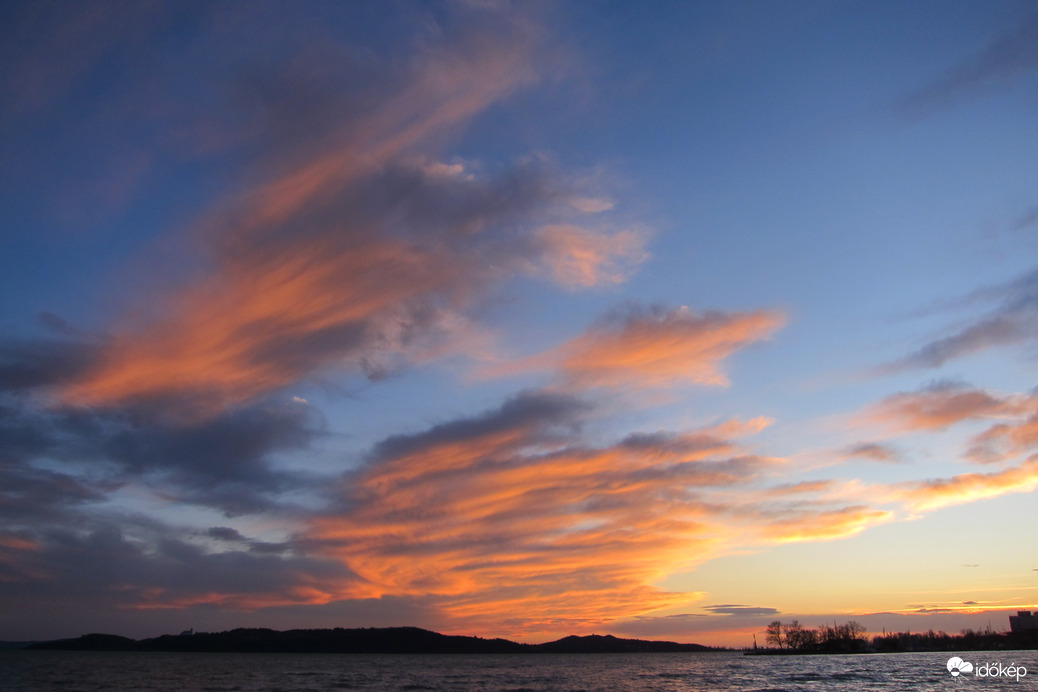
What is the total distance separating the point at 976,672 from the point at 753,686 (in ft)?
212

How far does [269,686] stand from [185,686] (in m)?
13.4

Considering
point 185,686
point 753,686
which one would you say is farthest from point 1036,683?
point 185,686

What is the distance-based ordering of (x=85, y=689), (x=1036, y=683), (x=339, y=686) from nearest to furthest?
(x=1036, y=683)
(x=85, y=689)
(x=339, y=686)

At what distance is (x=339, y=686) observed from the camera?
10862 centimetres

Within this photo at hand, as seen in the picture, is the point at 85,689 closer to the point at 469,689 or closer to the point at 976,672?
the point at 469,689

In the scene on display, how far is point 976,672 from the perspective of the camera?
130 m

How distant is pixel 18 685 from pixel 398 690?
62.4m

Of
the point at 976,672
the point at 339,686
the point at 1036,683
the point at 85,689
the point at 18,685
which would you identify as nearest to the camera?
the point at 1036,683

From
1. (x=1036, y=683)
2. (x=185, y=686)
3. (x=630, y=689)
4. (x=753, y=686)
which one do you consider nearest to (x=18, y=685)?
(x=185, y=686)

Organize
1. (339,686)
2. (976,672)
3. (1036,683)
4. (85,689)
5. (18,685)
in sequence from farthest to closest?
1. (976,672)
2. (339,686)
3. (18,685)
4. (85,689)
5. (1036,683)

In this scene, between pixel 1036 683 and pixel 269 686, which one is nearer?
pixel 1036 683

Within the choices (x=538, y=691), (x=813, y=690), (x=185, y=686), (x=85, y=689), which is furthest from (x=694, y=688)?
(x=85, y=689)

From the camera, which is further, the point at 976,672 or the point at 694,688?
the point at 976,672

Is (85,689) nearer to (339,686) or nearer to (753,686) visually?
(339,686)
